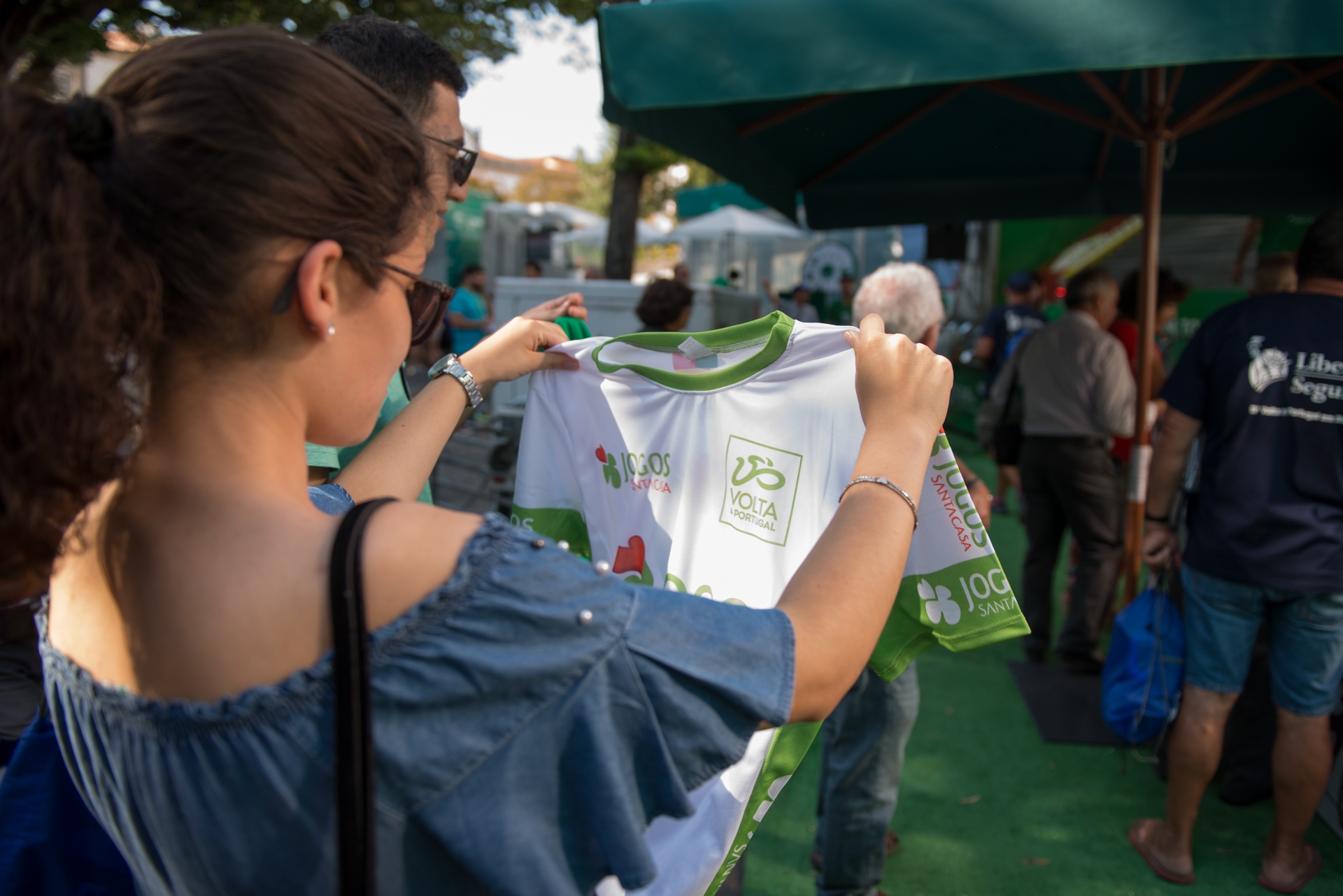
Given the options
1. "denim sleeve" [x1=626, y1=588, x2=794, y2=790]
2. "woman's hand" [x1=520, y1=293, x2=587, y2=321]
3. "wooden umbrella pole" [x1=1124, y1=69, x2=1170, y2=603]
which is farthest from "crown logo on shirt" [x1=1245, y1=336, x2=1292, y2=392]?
"denim sleeve" [x1=626, y1=588, x2=794, y2=790]

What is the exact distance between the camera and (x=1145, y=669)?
9.95 ft

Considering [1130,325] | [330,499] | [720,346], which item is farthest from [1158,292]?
[330,499]

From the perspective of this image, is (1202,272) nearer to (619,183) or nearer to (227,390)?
(619,183)

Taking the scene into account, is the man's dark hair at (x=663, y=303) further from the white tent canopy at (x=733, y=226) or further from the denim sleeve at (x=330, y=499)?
the white tent canopy at (x=733, y=226)

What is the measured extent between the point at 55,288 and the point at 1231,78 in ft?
Result: 15.6

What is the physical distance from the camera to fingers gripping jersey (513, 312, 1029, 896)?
1.43 metres

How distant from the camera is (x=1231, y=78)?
3.95 meters

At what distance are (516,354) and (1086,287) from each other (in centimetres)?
365

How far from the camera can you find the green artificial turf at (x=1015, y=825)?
110 inches

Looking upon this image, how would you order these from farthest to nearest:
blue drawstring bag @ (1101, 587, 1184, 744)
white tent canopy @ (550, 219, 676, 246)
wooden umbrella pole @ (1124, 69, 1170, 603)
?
white tent canopy @ (550, 219, 676, 246), wooden umbrella pole @ (1124, 69, 1170, 603), blue drawstring bag @ (1101, 587, 1184, 744)

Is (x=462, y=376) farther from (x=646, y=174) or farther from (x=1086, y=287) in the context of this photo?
(x=646, y=174)

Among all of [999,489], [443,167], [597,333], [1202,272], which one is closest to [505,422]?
[597,333]

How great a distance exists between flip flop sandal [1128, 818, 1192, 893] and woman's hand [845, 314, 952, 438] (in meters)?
2.51

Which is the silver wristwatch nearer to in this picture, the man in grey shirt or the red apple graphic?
the red apple graphic
